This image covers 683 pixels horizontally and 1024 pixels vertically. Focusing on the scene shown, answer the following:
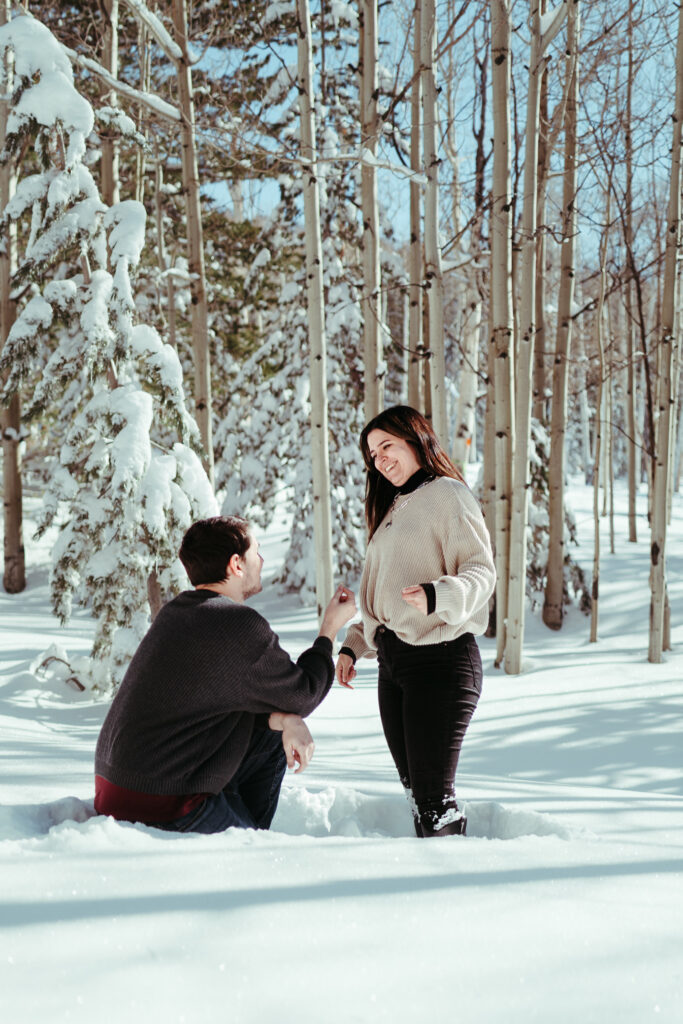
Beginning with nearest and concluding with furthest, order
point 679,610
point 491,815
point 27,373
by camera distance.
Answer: point 491,815
point 27,373
point 679,610

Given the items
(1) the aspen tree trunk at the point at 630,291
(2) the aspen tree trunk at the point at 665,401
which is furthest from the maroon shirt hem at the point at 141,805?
(1) the aspen tree trunk at the point at 630,291

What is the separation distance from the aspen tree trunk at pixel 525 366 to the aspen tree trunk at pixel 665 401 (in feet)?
3.81

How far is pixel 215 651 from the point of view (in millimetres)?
2342

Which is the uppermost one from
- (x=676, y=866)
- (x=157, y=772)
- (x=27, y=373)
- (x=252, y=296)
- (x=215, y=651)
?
(x=252, y=296)

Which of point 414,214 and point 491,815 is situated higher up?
point 414,214

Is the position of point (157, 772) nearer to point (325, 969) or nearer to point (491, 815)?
point (325, 969)

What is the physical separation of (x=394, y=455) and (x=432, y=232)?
13.2ft

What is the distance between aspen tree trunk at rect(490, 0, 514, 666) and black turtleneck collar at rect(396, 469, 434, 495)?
407 cm

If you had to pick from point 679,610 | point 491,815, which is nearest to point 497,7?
point 491,815

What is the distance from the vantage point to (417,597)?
100 inches

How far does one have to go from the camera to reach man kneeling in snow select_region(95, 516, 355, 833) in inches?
92.6

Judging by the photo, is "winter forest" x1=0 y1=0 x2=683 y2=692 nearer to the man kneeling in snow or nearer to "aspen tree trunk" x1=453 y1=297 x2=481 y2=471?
"aspen tree trunk" x1=453 y1=297 x2=481 y2=471

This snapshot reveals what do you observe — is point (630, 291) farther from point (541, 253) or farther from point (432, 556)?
point (432, 556)

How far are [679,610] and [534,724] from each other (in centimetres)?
470
